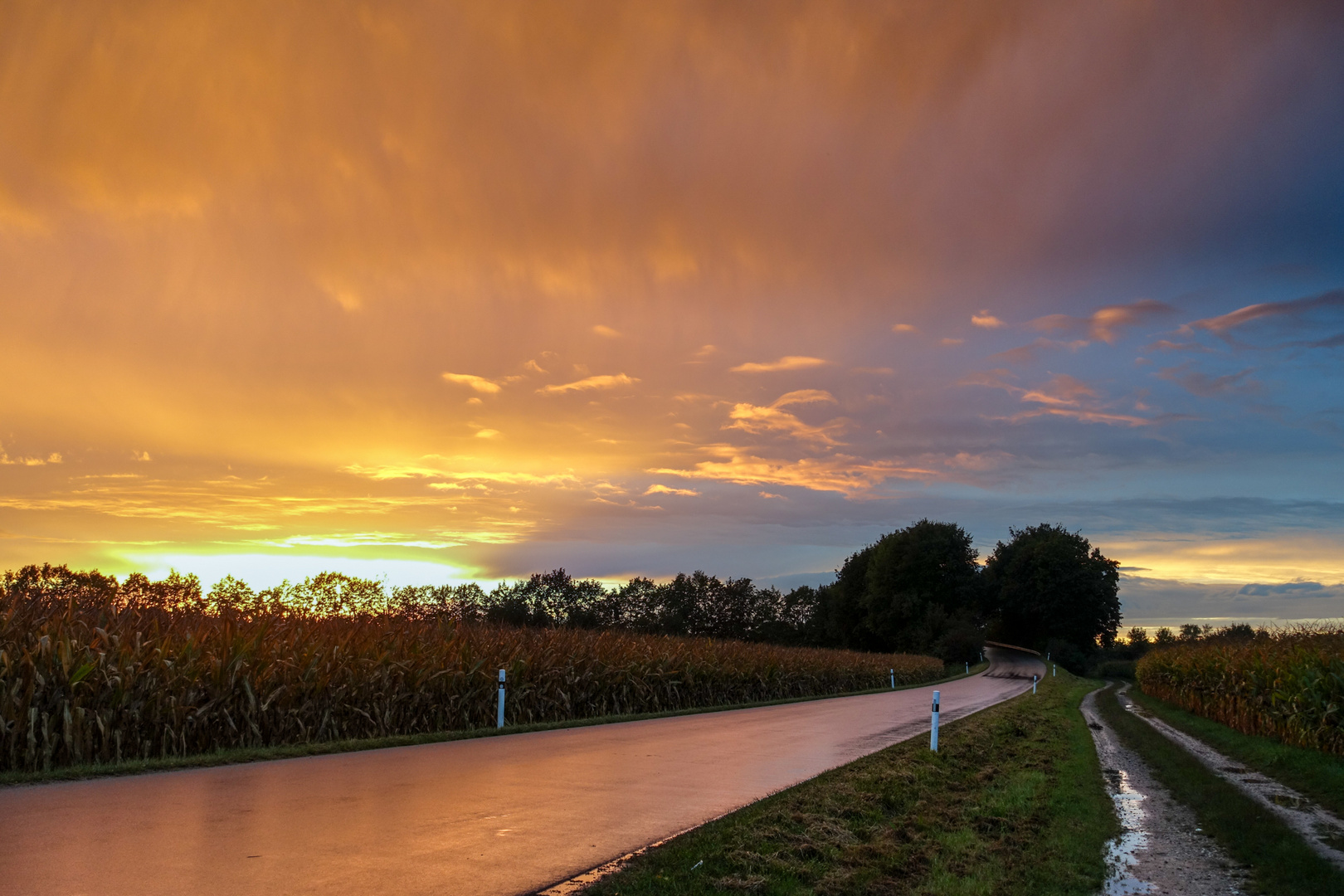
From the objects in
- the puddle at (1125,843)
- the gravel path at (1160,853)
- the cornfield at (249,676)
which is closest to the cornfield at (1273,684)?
the gravel path at (1160,853)

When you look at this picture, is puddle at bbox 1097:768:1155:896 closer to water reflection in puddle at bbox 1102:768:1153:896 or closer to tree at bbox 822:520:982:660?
water reflection in puddle at bbox 1102:768:1153:896

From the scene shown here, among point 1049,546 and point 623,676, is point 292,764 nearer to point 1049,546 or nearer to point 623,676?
point 623,676

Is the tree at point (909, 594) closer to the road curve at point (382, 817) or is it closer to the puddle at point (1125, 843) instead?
the puddle at point (1125, 843)

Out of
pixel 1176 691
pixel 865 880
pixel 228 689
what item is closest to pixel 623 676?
pixel 228 689

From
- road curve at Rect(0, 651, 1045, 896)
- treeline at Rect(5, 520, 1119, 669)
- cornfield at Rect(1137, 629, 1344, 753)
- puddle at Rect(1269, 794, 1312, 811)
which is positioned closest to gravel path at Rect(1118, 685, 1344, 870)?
puddle at Rect(1269, 794, 1312, 811)

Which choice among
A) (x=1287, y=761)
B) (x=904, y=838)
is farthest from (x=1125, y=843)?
(x=1287, y=761)

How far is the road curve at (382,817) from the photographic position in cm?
675

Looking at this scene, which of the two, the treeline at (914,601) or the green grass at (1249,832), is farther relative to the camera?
the treeline at (914,601)

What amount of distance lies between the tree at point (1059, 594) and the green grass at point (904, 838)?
102 metres

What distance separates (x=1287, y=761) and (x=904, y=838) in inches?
566

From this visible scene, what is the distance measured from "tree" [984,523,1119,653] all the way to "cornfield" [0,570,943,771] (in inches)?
3827

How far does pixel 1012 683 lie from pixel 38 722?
63.6m

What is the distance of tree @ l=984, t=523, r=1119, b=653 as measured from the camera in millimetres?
110938

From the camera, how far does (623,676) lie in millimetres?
26062
